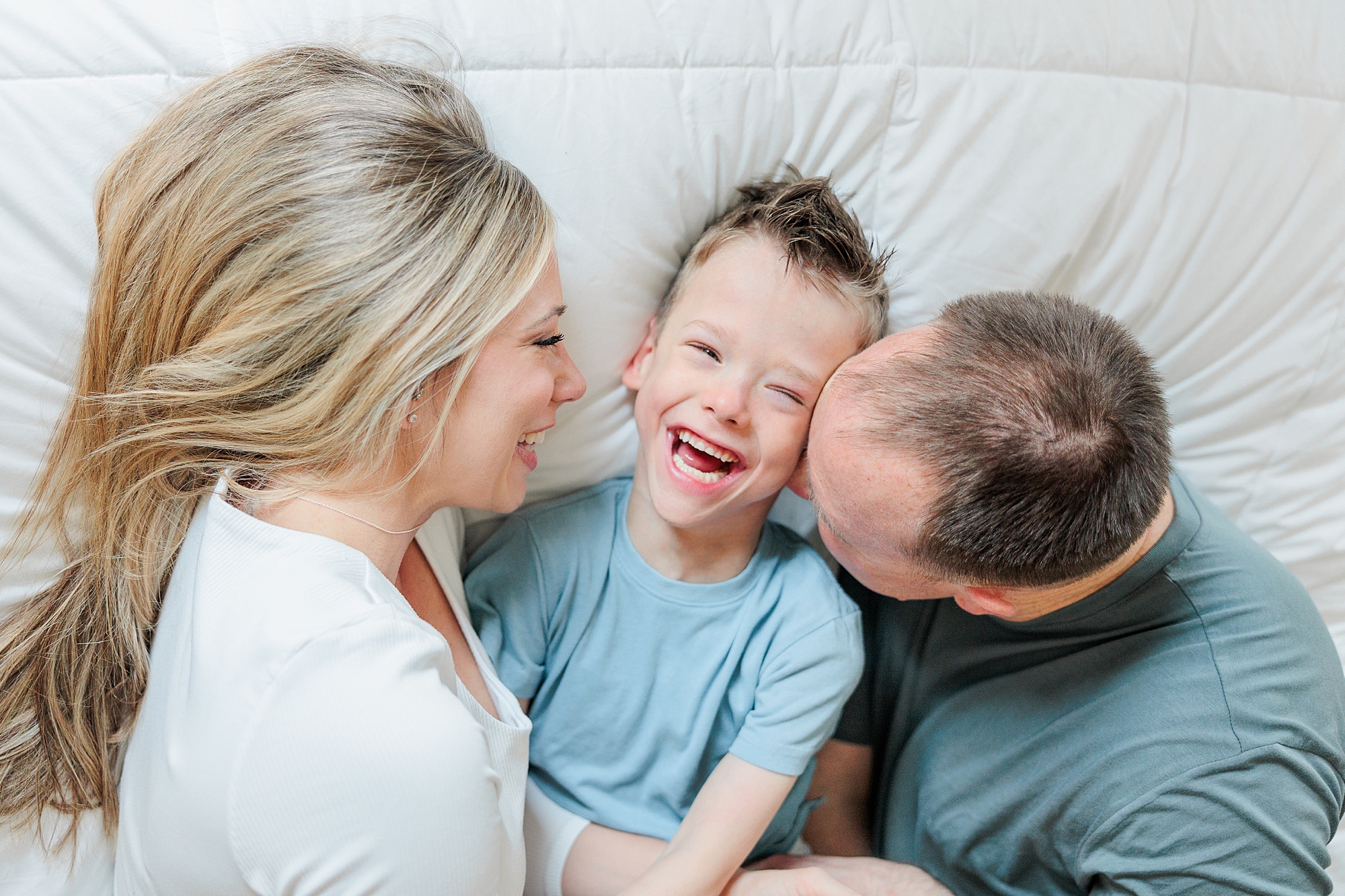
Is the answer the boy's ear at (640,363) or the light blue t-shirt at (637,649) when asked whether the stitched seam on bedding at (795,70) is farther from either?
the light blue t-shirt at (637,649)

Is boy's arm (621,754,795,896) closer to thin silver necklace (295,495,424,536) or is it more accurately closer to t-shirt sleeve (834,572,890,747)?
t-shirt sleeve (834,572,890,747)

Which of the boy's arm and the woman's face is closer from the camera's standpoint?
the woman's face

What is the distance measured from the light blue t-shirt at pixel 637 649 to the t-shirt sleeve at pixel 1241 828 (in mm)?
362

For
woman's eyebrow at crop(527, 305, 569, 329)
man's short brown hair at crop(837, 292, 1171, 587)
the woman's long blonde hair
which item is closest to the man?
man's short brown hair at crop(837, 292, 1171, 587)

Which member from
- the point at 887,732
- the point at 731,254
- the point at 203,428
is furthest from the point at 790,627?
the point at 203,428

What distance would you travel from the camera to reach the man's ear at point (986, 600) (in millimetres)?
945

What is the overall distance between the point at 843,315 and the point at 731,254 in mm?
147

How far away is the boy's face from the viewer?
1.00 metres

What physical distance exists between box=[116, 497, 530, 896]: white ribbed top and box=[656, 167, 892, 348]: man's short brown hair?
0.53m

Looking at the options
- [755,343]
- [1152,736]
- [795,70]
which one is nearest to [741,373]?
[755,343]

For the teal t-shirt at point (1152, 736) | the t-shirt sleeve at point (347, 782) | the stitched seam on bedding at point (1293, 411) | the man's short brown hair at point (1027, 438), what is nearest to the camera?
the t-shirt sleeve at point (347, 782)

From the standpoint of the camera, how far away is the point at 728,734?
1.14 meters

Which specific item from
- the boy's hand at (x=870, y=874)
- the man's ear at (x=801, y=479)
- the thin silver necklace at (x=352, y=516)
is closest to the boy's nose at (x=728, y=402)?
the man's ear at (x=801, y=479)

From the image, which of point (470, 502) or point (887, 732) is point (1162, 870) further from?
point (470, 502)
